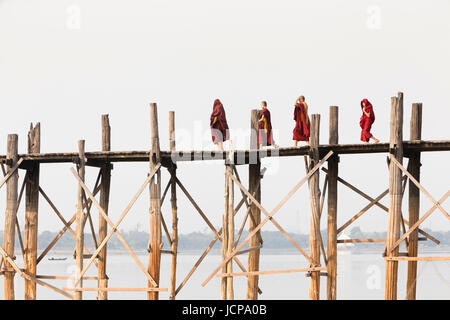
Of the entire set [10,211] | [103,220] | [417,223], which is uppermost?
[417,223]

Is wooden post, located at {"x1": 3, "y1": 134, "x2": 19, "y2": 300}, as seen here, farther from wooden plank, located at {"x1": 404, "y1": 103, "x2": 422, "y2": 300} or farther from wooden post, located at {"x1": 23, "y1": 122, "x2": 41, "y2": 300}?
wooden plank, located at {"x1": 404, "y1": 103, "x2": 422, "y2": 300}

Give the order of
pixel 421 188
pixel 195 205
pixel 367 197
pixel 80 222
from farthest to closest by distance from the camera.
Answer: pixel 195 205
pixel 80 222
pixel 367 197
pixel 421 188

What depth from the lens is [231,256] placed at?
54.5 feet

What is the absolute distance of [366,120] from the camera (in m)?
16.8

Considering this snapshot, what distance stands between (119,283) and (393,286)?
1851 inches

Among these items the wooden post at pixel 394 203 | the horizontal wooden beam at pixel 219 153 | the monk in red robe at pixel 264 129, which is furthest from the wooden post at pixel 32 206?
the wooden post at pixel 394 203

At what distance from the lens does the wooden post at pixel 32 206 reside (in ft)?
62.2

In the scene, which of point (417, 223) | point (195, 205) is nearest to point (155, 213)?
point (195, 205)

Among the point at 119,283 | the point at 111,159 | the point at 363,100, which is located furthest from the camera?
the point at 119,283

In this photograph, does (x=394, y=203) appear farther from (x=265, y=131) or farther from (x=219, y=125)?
(x=219, y=125)

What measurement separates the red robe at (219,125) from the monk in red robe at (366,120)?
8.41 ft

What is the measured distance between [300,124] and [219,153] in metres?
1.64

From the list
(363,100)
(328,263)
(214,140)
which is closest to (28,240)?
(214,140)
